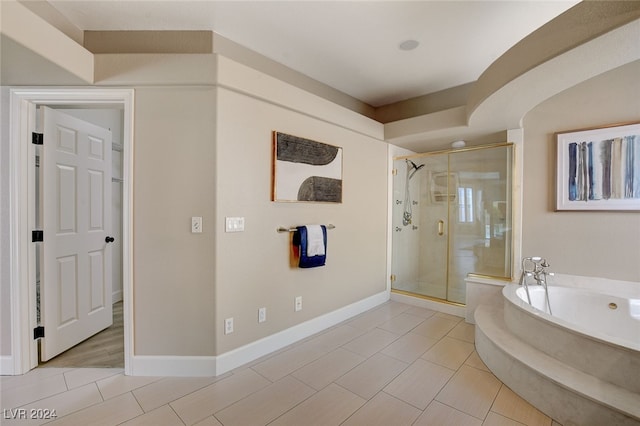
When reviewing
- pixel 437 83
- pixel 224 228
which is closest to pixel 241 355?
pixel 224 228

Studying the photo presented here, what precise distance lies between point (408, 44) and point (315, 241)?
196 centimetres

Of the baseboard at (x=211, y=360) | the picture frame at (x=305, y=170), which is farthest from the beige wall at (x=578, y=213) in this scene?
the baseboard at (x=211, y=360)

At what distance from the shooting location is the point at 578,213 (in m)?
2.76

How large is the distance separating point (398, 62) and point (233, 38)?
5.20 ft

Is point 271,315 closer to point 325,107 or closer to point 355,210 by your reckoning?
Answer: point 355,210

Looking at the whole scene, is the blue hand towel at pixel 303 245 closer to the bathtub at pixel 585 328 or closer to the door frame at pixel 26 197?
the door frame at pixel 26 197

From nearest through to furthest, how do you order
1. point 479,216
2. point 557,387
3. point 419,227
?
point 557,387
point 479,216
point 419,227

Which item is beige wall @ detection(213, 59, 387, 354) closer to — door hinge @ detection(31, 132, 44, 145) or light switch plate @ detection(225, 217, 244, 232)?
light switch plate @ detection(225, 217, 244, 232)

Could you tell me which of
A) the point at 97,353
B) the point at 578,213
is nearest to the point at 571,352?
the point at 578,213

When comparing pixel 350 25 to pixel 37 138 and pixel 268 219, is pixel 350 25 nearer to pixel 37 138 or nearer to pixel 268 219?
pixel 268 219

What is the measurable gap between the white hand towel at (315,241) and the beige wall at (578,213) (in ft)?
7.26

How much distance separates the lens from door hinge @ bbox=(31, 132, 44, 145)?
213cm

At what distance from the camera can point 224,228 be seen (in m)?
2.15

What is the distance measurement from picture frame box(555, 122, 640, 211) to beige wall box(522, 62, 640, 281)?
0.07 m
